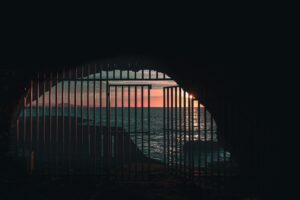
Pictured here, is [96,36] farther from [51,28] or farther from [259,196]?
[259,196]

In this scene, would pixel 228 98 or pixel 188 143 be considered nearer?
pixel 188 143

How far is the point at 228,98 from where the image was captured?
25.1 ft

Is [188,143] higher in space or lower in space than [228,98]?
lower

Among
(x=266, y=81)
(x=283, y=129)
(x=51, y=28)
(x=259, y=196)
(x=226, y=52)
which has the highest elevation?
(x=51, y=28)

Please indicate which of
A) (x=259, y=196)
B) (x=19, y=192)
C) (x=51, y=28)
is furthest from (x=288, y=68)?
(x=19, y=192)

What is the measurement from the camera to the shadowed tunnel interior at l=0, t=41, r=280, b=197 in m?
6.16

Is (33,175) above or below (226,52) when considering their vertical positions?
below

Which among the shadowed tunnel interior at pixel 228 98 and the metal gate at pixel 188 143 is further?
the metal gate at pixel 188 143

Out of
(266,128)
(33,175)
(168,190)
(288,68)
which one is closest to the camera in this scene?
(288,68)

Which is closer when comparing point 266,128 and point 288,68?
point 288,68

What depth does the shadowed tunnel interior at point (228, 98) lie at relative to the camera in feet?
20.2

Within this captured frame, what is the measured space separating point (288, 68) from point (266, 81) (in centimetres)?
48

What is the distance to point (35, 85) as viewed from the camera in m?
8.08

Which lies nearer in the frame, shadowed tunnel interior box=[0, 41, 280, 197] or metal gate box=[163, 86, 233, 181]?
shadowed tunnel interior box=[0, 41, 280, 197]
